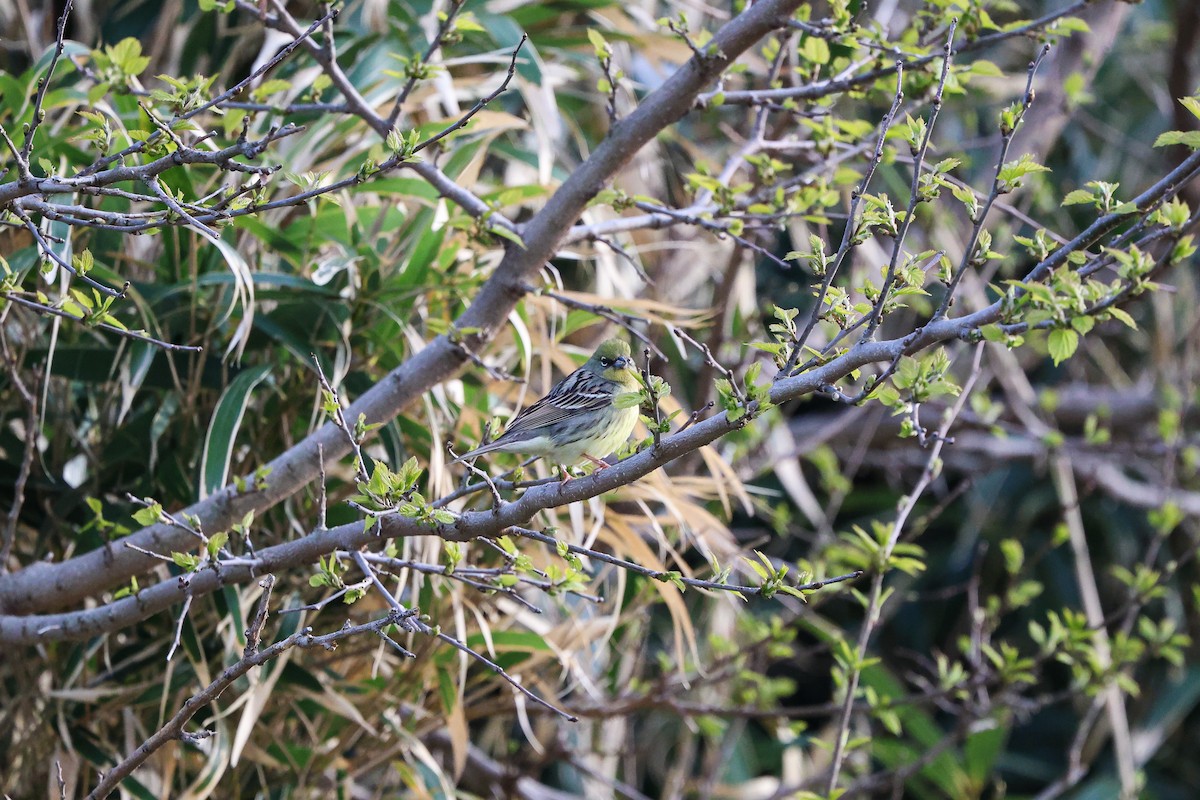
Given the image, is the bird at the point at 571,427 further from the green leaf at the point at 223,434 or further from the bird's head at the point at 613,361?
the green leaf at the point at 223,434

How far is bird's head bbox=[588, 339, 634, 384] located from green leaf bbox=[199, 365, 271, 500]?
0.83m

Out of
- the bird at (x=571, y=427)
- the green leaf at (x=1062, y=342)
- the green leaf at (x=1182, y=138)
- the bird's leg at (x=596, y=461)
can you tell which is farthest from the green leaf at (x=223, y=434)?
the green leaf at (x=1182, y=138)

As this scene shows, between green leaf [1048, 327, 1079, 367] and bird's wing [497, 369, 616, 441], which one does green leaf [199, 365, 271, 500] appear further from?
green leaf [1048, 327, 1079, 367]

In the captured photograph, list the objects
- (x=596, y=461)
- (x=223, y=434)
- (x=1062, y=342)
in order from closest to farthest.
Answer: (x=1062, y=342) → (x=223, y=434) → (x=596, y=461)

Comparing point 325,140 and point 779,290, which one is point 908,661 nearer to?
point 779,290

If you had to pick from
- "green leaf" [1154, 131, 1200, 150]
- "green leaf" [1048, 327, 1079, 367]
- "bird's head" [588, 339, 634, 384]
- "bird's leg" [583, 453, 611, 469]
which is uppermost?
"green leaf" [1154, 131, 1200, 150]

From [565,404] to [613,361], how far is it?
12.3 inches

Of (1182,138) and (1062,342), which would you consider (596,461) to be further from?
(1182,138)

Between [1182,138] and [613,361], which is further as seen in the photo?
[613,361]

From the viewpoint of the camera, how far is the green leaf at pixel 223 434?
2.46 metres

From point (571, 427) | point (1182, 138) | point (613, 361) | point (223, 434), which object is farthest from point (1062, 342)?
point (223, 434)

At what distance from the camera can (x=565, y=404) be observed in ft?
8.84

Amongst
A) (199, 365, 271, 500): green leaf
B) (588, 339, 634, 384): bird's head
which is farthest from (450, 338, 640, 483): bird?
(199, 365, 271, 500): green leaf

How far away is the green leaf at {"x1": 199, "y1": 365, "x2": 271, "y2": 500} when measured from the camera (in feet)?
8.07
